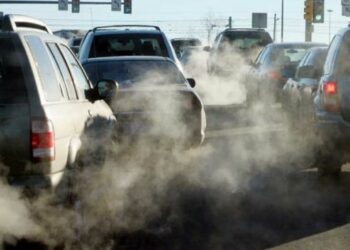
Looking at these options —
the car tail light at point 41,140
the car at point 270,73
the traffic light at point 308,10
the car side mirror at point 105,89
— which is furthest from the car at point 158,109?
the traffic light at point 308,10

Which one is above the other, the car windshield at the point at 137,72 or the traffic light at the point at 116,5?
the traffic light at the point at 116,5

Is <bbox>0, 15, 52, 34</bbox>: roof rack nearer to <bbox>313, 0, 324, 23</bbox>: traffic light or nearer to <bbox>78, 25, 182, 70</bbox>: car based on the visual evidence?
<bbox>78, 25, 182, 70</bbox>: car

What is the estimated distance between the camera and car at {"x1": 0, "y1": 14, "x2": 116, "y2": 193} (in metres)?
5.95

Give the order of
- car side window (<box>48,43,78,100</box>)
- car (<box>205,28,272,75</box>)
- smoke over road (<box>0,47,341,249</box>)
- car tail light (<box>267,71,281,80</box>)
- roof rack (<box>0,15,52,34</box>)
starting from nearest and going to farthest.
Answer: smoke over road (<box>0,47,341,249</box>)
roof rack (<box>0,15,52,34</box>)
car side window (<box>48,43,78,100</box>)
car tail light (<box>267,71,281,80</box>)
car (<box>205,28,272,75</box>)

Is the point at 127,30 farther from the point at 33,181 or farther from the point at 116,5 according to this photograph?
the point at 116,5

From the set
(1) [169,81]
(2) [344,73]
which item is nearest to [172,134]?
(1) [169,81]

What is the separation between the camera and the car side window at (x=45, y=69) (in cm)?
646

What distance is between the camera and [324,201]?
32.1 feet

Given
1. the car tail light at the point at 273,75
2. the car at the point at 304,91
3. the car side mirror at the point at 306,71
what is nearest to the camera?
the car side mirror at the point at 306,71

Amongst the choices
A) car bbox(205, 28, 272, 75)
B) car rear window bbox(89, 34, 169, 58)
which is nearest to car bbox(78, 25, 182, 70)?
car rear window bbox(89, 34, 169, 58)

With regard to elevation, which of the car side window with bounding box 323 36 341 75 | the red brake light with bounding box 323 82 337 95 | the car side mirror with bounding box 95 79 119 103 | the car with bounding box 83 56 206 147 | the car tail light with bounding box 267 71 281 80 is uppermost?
the car side window with bounding box 323 36 341 75

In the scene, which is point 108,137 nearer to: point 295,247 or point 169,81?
point 295,247

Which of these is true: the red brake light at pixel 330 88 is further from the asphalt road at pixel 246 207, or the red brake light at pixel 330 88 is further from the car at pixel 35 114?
the car at pixel 35 114

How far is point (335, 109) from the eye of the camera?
406 inches
